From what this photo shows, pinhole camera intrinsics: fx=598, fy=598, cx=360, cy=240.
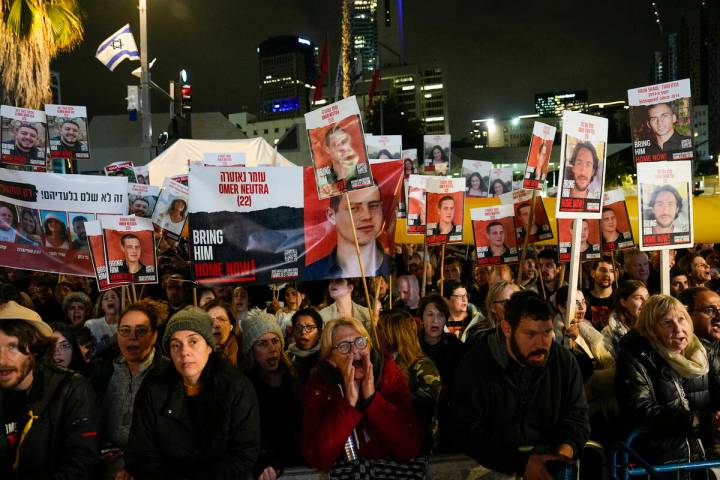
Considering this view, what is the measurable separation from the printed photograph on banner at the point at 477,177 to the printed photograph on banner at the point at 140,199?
328 inches

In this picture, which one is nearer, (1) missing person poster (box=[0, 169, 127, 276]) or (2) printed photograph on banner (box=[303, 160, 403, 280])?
(2) printed photograph on banner (box=[303, 160, 403, 280])

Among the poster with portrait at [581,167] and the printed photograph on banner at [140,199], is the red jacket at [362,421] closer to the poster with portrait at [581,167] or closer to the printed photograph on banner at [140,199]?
the poster with portrait at [581,167]

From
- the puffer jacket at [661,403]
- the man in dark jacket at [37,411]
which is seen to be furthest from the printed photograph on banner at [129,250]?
the puffer jacket at [661,403]

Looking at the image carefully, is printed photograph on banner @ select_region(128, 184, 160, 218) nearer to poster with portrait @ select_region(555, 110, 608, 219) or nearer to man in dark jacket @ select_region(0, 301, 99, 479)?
man in dark jacket @ select_region(0, 301, 99, 479)

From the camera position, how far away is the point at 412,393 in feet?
12.7

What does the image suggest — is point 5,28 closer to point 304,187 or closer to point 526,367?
point 304,187

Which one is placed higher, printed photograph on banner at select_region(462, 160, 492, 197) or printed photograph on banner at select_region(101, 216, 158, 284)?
printed photograph on banner at select_region(462, 160, 492, 197)

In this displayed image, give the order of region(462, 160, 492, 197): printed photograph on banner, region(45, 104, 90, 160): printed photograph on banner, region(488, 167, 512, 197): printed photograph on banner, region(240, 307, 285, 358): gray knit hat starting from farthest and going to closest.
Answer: region(488, 167, 512, 197): printed photograph on banner → region(462, 160, 492, 197): printed photograph on banner → region(45, 104, 90, 160): printed photograph on banner → region(240, 307, 285, 358): gray knit hat

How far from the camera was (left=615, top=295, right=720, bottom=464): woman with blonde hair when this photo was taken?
12.0 ft

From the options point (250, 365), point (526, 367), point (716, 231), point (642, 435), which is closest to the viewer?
point (526, 367)

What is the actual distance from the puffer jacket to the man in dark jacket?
3171 mm

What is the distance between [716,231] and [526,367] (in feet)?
32.2

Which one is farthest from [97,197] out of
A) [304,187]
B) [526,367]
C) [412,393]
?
[526,367]

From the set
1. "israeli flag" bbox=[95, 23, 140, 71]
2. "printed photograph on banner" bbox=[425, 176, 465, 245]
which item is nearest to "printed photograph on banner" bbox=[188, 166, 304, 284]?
"printed photograph on banner" bbox=[425, 176, 465, 245]
